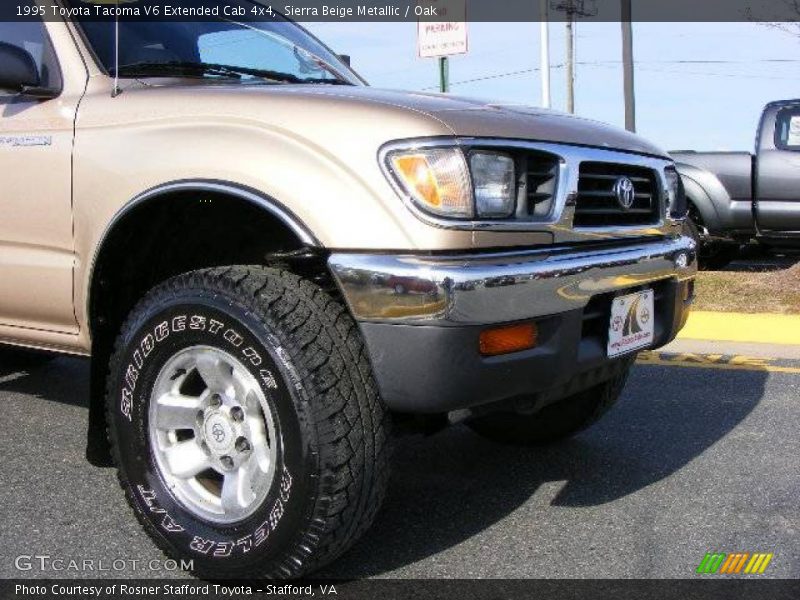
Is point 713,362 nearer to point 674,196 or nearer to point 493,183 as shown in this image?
point 674,196

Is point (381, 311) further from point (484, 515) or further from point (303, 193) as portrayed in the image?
point (484, 515)

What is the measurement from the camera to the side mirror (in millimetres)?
3107

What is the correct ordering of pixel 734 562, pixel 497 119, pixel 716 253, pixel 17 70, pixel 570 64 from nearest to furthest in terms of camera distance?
pixel 497 119, pixel 734 562, pixel 17 70, pixel 716 253, pixel 570 64

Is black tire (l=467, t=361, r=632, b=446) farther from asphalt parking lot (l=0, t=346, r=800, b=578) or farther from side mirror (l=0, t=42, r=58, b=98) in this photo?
side mirror (l=0, t=42, r=58, b=98)

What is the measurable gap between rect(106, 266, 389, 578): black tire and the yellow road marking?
353 centimetres

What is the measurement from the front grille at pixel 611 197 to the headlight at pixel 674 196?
15 cm

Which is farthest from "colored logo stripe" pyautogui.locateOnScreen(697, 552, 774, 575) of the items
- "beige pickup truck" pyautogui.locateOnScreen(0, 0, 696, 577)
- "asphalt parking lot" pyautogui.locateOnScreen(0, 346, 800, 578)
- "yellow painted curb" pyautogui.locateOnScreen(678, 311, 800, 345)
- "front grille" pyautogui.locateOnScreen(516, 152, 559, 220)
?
"yellow painted curb" pyautogui.locateOnScreen(678, 311, 800, 345)

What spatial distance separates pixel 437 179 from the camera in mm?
2412

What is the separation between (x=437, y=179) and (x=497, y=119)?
1.12 ft

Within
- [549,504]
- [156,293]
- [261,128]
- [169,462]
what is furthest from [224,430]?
[549,504]

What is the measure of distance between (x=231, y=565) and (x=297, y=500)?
1.05 feet

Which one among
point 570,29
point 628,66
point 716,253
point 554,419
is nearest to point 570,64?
point 570,29

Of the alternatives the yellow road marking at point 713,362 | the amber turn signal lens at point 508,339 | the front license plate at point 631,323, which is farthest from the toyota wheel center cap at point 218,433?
the yellow road marking at point 713,362

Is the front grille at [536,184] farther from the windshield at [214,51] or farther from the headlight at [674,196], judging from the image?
the windshield at [214,51]
